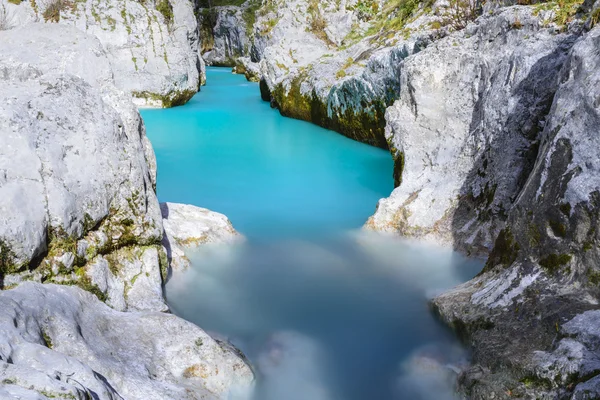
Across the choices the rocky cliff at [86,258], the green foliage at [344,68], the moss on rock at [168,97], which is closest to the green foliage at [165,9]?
the moss on rock at [168,97]

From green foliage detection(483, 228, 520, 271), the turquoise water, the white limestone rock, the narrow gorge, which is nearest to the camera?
the narrow gorge

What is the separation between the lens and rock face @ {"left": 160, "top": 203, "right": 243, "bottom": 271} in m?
7.37

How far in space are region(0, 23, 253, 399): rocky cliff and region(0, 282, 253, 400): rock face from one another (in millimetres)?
11

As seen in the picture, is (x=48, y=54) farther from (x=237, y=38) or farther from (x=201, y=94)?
(x=237, y=38)

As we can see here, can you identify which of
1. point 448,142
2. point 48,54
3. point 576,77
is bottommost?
point 448,142

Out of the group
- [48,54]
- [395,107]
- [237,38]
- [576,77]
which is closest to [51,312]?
[48,54]

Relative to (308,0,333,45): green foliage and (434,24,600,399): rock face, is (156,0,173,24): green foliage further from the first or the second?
(434,24,600,399): rock face

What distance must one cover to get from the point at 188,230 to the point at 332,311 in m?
2.84

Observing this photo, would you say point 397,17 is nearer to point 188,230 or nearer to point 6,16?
point 188,230

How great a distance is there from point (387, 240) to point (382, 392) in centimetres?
373

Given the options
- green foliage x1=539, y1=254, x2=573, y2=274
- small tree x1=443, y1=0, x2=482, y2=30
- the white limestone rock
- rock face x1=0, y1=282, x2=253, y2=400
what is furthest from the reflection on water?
small tree x1=443, y1=0, x2=482, y2=30

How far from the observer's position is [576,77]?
5555 millimetres

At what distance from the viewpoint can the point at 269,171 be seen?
569 inches

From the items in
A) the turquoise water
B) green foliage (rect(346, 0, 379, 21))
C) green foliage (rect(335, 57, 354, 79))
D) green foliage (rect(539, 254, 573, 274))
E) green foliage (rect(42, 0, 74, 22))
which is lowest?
the turquoise water
